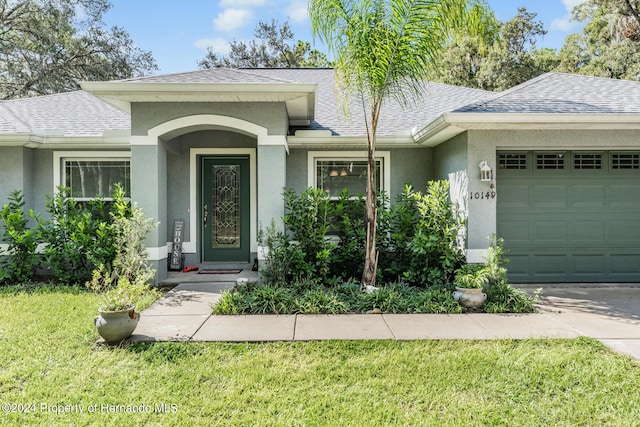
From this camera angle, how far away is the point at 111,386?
3.32 meters

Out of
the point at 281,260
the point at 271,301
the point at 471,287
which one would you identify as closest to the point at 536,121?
the point at 471,287

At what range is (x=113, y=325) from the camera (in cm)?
409

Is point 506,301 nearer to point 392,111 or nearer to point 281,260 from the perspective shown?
point 281,260

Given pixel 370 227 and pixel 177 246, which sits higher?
pixel 370 227

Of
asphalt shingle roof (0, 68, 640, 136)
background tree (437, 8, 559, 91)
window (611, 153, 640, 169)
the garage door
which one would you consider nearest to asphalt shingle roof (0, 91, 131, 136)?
asphalt shingle roof (0, 68, 640, 136)

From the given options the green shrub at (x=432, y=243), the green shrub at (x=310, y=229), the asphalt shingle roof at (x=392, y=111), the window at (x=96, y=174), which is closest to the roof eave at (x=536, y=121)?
the green shrub at (x=432, y=243)

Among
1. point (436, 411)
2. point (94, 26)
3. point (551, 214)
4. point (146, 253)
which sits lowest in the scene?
point (436, 411)

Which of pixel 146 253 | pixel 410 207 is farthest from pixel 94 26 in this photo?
pixel 410 207

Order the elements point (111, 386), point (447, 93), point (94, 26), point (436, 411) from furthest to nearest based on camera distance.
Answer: point (94, 26), point (447, 93), point (111, 386), point (436, 411)

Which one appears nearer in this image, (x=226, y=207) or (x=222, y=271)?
(x=222, y=271)

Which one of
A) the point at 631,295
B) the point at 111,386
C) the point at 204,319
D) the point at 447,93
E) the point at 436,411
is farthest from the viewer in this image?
the point at 447,93

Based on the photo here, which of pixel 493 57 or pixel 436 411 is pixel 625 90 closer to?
pixel 436 411

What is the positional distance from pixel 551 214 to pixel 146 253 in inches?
285

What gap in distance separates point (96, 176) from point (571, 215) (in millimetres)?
9608
